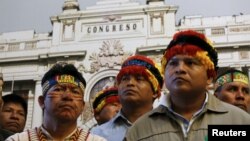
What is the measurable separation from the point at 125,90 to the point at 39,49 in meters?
13.4

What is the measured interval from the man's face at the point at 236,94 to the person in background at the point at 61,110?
1.73 meters

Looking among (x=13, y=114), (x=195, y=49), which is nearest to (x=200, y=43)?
(x=195, y=49)

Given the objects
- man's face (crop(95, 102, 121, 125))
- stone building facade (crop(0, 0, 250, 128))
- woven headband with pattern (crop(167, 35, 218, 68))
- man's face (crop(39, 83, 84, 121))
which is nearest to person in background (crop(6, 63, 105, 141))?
man's face (crop(39, 83, 84, 121))

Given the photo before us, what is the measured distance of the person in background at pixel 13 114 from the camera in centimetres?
414

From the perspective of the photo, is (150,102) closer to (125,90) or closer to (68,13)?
(125,90)

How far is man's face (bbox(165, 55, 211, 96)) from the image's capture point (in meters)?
2.24

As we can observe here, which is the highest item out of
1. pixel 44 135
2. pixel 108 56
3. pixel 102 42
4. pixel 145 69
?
pixel 102 42

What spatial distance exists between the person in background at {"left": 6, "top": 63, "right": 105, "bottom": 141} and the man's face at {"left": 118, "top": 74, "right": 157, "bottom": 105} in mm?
553

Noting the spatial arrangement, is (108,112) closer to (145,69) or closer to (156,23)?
(145,69)

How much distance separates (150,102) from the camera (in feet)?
10.8

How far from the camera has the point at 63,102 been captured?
2.56m

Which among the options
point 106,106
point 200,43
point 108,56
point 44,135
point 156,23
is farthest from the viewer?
point 156,23

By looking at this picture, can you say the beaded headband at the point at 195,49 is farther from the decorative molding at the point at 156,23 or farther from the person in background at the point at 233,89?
the decorative molding at the point at 156,23

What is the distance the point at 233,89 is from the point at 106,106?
1453 millimetres
